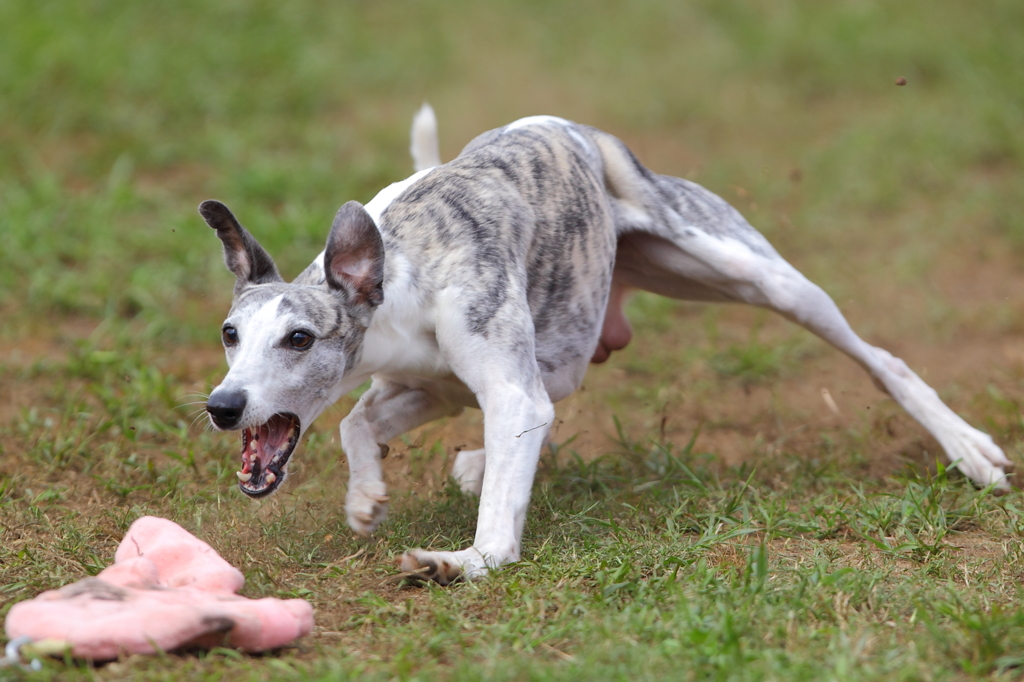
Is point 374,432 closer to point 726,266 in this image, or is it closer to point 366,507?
point 366,507

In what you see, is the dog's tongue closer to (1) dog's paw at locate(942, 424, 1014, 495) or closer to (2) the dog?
(2) the dog

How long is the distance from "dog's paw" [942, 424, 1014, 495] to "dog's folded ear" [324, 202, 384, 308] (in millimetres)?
2394

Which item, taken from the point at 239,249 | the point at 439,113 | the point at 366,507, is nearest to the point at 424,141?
the point at 239,249

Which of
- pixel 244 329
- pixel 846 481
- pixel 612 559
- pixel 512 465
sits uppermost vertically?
pixel 244 329

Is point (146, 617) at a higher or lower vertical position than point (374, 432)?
higher

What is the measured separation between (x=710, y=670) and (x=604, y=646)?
0.29 meters

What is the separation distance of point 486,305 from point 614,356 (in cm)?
261

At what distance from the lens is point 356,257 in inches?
138

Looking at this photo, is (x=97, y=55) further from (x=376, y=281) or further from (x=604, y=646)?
(x=604, y=646)

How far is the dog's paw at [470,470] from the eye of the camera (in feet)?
14.4

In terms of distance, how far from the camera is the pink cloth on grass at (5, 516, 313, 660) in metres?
2.73

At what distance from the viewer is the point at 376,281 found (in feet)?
11.5

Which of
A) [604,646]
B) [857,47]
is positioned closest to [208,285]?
[604,646]

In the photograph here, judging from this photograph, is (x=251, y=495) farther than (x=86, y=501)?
No
